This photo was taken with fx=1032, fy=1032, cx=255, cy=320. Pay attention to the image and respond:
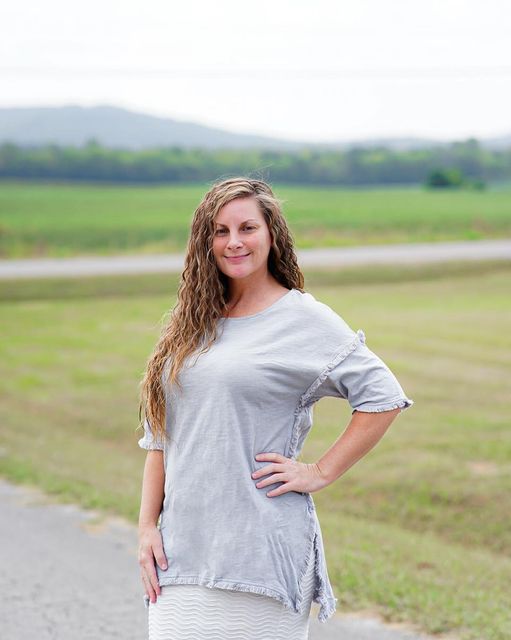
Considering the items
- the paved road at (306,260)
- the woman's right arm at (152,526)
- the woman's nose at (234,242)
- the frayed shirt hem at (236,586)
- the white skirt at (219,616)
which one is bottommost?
the paved road at (306,260)

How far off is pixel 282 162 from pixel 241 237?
5754 cm

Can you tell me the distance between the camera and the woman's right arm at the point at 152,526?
106 inches

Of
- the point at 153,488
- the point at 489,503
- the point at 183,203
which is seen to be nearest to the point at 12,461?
the point at 489,503

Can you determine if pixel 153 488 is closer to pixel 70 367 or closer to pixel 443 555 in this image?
pixel 443 555

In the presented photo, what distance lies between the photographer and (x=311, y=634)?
455 centimetres

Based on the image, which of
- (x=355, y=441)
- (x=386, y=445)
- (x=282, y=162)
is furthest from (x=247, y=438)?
(x=282, y=162)

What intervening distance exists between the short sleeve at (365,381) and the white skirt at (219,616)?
564 mm

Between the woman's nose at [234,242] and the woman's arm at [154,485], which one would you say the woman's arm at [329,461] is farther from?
the woman's nose at [234,242]

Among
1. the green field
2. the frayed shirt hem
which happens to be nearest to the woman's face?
the frayed shirt hem

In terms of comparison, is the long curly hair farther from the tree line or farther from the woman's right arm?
the tree line

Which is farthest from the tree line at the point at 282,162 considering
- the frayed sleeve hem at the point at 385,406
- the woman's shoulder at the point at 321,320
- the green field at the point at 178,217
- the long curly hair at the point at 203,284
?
the frayed sleeve hem at the point at 385,406

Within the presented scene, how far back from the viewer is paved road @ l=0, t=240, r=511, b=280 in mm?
23547

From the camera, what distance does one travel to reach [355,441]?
2686mm

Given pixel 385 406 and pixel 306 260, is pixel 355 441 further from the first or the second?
pixel 306 260
